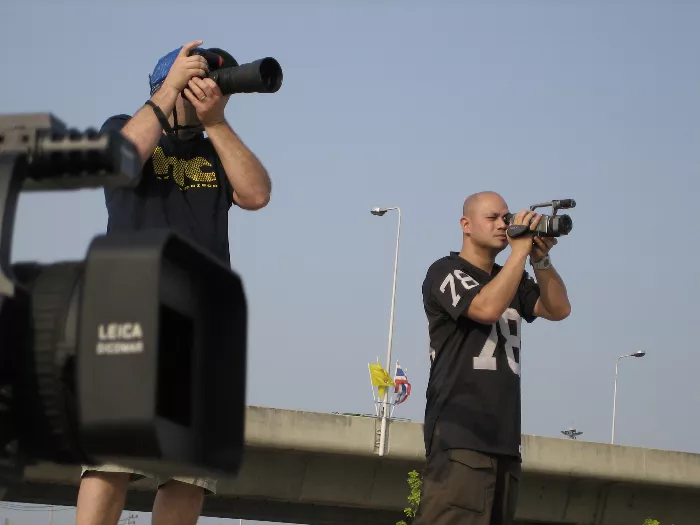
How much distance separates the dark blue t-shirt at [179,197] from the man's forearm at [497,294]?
4.61 ft

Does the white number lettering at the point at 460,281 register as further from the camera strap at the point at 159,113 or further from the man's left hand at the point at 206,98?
the camera strap at the point at 159,113

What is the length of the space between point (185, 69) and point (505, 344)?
89.6 inches

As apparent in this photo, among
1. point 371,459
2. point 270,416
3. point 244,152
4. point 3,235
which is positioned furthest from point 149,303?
point 371,459

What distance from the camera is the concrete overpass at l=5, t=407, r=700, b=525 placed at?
66.5 feet

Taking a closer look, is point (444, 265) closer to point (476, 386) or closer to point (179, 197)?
point (476, 386)

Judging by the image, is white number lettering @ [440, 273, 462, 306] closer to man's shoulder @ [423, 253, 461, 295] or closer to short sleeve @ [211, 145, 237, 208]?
man's shoulder @ [423, 253, 461, 295]

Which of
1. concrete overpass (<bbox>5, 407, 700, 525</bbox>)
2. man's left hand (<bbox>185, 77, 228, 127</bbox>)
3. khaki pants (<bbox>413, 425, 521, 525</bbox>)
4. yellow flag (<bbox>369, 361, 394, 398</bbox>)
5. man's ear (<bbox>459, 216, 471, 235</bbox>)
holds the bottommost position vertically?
concrete overpass (<bbox>5, 407, 700, 525</bbox>)

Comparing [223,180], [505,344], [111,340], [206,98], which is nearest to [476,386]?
[505,344]

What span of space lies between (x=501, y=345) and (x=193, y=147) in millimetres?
1851

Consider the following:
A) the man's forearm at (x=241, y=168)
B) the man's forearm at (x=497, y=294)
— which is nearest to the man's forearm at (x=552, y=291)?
the man's forearm at (x=497, y=294)

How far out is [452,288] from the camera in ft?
16.8

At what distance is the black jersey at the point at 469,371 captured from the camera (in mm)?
4941

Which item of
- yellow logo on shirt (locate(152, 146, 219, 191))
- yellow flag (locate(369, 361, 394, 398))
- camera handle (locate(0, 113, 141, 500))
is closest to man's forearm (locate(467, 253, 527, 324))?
yellow logo on shirt (locate(152, 146, 219, 191))

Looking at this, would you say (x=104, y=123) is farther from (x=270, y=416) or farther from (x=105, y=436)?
(x=270, y=416)
